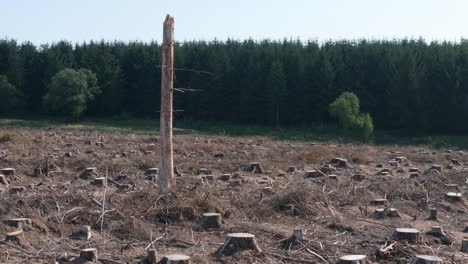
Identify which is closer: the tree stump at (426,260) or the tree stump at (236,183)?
the tree stump at (426,260)

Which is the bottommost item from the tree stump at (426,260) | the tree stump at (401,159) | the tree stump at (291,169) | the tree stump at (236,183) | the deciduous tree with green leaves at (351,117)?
the tree stump at (401,159)

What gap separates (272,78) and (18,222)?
124 feet

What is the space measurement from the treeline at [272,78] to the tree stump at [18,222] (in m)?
35.4

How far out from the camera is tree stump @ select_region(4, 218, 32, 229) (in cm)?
817

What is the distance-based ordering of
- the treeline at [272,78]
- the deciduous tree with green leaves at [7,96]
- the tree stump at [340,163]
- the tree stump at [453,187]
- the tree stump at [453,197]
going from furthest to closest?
the deciduous tree with green leaves at [7,96]
the treeline at [272,78]
the tree stump at [340,163]
the tree stump at [453,187]
the tree stump at [453,197]

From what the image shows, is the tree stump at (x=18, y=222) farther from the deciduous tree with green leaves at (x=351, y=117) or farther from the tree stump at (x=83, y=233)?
the deciduous tree with green leaves at (x=351, y=117)

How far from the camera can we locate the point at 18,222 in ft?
26.9

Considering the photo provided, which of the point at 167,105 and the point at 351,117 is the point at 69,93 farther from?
the point at 167,105

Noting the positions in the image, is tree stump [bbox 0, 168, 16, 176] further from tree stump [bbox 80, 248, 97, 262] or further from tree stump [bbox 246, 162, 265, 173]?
tree stump [bbox 80, 248, 97, 262]

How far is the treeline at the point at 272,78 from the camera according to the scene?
42.6 meters

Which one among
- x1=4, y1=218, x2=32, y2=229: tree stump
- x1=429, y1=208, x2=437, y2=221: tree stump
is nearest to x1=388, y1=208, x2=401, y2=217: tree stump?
x1=429, y1=208, x2=437, y2=221: tree stump

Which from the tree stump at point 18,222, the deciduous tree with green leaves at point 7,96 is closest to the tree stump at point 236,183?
the tree stump at point 18,222

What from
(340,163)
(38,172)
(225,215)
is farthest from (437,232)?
(340,163)

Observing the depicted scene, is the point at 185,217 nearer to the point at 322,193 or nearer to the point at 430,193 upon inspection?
the point at 322,193
